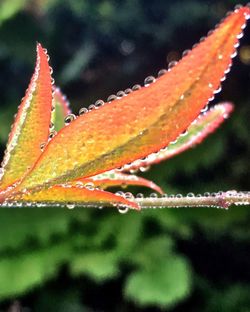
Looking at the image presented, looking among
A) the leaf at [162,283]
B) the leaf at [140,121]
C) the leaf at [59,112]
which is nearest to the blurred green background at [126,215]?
the leaf at [162,283]

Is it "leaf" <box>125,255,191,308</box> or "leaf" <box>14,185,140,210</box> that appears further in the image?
"leaf" <box>125,255,191,308</box>

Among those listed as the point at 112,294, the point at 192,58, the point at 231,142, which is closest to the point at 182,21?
the point at 231,142

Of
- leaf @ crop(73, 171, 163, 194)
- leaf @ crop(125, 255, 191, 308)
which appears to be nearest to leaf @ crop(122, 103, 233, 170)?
leaf @ crop(73, 171, 163, 194)

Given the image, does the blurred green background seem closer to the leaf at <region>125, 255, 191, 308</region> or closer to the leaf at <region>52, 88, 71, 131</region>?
the leaf at <region>125, 255, 191, 308</region>

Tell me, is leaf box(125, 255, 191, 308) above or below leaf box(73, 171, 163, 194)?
above

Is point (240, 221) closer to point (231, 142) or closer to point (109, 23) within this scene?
point (231, 142)

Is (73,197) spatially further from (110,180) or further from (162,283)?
(162,283)

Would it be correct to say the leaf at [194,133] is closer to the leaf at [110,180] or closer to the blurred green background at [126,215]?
the leaf at [110,180]
